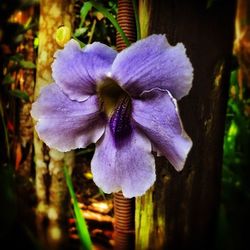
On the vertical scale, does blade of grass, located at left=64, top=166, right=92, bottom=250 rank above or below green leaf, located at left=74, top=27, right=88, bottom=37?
below

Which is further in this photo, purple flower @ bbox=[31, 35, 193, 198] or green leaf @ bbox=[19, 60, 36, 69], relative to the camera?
green leaf @ bbox=[19, 60, 36, 69]

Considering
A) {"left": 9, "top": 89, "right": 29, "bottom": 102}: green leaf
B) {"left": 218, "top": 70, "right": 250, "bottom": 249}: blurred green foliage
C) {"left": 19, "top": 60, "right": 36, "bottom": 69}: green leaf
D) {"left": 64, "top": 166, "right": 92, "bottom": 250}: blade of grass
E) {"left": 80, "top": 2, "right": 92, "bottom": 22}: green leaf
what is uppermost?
{"left": 80, "top": 2, "right": 92, "bottom": 22}: green leaf

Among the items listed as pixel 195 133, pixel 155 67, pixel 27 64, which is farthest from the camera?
pixel 27 64

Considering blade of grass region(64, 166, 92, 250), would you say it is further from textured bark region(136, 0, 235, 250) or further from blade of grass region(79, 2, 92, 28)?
blade of grass region(79, 2, 92, 28)

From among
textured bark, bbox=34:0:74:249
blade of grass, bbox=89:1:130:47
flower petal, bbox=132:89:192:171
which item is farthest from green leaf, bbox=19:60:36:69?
flower petal, bbox=132:89:192:171

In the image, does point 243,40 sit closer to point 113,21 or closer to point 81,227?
point 113,21

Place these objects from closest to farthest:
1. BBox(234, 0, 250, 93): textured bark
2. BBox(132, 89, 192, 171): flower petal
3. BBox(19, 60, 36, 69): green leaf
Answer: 1. BBox(132, 89, 192, 171): flower petal
2. BBox(234, 0, 250, 93): textured bark
3. BBox(19, 60, 36, 69): green leaf

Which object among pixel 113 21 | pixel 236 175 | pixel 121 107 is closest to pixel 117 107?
pixel 121 107

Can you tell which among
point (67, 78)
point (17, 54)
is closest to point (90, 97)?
point (67, 78)
